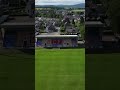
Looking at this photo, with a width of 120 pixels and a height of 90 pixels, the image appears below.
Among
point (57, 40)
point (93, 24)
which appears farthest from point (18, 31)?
point (93, 24)

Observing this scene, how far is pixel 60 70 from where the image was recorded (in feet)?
22.4

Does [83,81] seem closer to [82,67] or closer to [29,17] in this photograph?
[82,67]

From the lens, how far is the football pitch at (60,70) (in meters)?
5.65

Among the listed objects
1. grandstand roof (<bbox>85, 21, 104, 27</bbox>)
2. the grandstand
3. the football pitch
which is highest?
grandstand roof (<bbox>85, 21, 104, 27</bbox>)

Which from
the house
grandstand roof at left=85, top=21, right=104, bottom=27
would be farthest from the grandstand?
grandstand roof at left=85, top=21, right=104, bottom=27

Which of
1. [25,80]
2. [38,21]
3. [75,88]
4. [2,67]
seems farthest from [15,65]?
[75,88]

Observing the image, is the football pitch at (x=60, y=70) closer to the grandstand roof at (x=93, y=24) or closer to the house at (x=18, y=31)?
the house at (x=18, y=31)

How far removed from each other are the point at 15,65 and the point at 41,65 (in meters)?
0.73

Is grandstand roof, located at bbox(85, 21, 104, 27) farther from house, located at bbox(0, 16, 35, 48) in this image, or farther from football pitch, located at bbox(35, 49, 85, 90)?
house, located at bbox(0, 16, 35, 48)

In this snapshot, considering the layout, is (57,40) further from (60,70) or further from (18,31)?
(60,70)

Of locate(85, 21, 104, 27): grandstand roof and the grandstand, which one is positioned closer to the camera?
locate(85, 21, 104, 27): grandstand roof

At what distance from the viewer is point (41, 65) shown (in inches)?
283

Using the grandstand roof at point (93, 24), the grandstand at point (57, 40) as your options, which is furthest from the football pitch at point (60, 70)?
the grandstand roof at point (93, 24)

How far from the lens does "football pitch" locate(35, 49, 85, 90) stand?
565 cm
